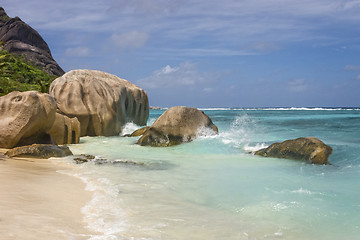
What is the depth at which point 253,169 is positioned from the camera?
25.6 feet

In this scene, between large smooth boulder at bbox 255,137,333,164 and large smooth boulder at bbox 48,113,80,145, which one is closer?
large smooth boulder at bbox 255,137,333,164

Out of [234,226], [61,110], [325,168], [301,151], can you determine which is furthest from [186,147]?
[234,226]

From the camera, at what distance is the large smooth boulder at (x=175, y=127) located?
1235 centimetres

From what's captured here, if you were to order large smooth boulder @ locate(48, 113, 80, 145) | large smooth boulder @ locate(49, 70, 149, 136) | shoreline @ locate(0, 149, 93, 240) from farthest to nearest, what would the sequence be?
large smooth boulder @ locate(49, 70, 149, 136)
large smooth boulder @ locate(48, 113, 80, 145)
shoreline @ locate(0, 149, 93, 240)

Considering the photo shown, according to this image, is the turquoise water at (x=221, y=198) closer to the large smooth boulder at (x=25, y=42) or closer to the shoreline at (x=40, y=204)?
the shoreline at (x=40, y=204)

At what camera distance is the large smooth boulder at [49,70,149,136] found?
1527 centimetres

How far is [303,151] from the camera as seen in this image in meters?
9.12

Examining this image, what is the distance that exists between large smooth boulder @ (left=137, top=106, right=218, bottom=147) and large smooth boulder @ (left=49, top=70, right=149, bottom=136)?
3729 millimetres

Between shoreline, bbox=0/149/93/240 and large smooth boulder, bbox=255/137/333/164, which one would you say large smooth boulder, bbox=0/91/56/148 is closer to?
shoreline, bbox=0/149/93/240

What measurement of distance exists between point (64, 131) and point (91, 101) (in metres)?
3.57

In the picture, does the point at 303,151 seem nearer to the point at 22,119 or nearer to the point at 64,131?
the point at 22,119

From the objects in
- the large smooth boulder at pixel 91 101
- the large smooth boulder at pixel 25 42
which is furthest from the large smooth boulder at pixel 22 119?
the large smooth boulder at pixel 25 42

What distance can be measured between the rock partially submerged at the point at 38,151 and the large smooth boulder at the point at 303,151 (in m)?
5.36

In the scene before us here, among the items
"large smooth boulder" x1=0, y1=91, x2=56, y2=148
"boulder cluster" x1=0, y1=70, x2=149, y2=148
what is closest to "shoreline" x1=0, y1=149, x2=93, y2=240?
"large smooth boulder" x1=0, y1=91, x2=56, y2=148
